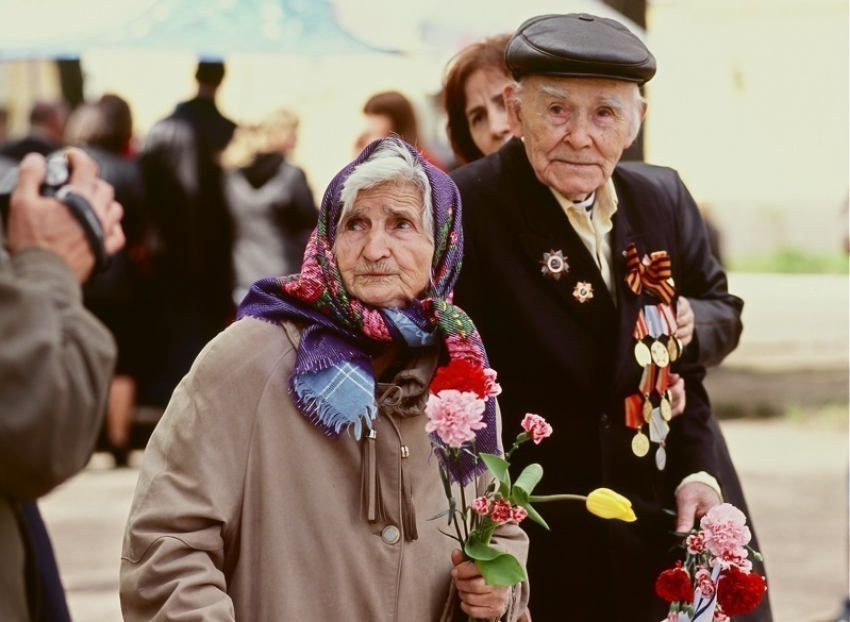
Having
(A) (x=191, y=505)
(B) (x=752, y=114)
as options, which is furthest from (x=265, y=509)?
(B) (x=752, y=114)

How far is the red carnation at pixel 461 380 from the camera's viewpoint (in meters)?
2.75

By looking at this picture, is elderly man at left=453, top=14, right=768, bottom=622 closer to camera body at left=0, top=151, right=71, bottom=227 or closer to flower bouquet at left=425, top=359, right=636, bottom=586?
flower bouquet at left=425, top=359, right=636, bottom=586

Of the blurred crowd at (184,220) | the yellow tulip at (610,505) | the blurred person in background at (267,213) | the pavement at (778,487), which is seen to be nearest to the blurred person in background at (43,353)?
the yellow tulip at (610,505)

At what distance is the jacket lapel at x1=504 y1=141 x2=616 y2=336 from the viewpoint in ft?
11.7

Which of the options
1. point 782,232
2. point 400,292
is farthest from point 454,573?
point 782,232

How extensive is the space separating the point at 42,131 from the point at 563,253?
7.79 m

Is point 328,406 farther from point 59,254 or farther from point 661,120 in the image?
point 661,120

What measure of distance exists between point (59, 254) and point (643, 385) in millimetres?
1703

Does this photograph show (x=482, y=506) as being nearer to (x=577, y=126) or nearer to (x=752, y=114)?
(x=577, y=126)

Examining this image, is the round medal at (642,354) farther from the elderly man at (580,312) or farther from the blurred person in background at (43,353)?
the blurred person in background at (43,353)

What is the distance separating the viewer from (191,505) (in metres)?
2.84

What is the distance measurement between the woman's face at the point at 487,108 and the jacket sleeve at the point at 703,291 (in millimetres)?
570

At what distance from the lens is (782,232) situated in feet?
76.1

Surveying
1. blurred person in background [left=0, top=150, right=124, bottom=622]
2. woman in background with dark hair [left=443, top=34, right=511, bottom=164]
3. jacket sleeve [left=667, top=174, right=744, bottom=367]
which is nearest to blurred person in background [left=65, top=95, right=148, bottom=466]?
woman in background with dark hair [left=443, top=34, right=511, bottom=164]
